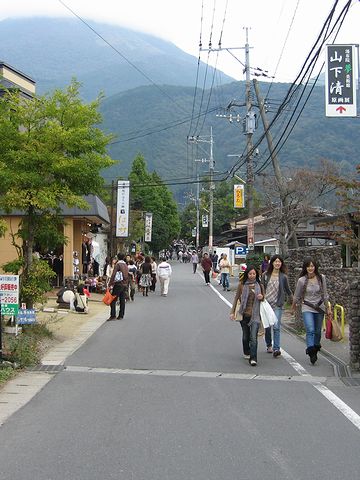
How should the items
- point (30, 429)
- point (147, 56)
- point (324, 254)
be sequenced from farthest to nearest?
point (147, 56), point (324, 254), point (30, 429)

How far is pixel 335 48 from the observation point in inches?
497

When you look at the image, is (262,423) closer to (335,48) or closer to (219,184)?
(335,48)

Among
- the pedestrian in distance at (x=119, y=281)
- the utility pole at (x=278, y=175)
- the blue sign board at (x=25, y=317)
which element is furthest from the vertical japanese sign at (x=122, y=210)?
the blue sign board at (x=25, y=317)

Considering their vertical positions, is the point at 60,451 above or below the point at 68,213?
below

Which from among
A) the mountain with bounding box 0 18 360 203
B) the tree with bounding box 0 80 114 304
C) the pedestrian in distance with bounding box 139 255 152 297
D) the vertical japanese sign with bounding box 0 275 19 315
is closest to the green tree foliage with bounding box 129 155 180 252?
the mountain with bounding box 0 18 360 203

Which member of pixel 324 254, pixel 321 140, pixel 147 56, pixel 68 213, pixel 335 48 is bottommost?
pixel 324 254

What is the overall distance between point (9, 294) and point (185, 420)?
17.2 feet

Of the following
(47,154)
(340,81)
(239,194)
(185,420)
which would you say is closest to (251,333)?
(185,420)

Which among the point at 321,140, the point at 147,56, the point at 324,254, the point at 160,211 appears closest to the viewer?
the point at 324,254

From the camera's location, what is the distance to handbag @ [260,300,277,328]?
939 centimetres

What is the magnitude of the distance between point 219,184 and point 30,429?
3302 inches

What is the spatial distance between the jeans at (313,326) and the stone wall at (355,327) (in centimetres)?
51

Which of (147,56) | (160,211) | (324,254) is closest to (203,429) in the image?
(324,254)

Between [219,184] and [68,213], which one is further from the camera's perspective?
[219,184]
